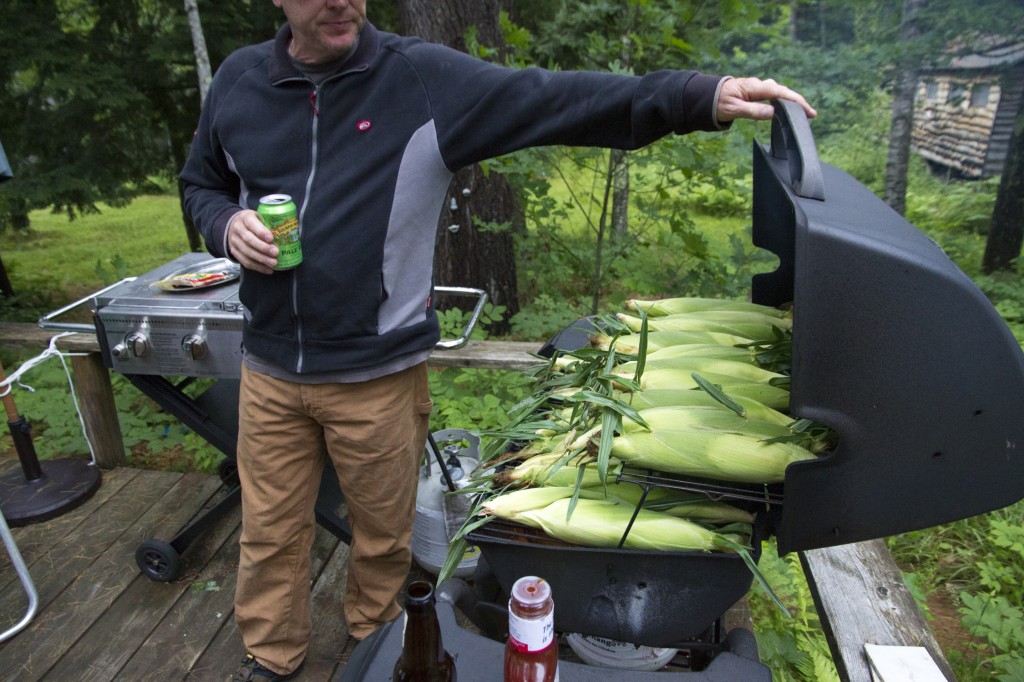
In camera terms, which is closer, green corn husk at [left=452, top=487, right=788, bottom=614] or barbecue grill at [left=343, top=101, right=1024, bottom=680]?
barbecue grill at [left=343, top=101, right=1024, bottom=680]

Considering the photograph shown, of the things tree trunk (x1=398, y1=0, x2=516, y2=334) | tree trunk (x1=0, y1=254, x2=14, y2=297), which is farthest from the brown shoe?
tree trunk (x1=0, y1=254, x2=14, y2=297)

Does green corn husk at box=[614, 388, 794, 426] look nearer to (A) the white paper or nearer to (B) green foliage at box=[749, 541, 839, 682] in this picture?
(A) the white paper

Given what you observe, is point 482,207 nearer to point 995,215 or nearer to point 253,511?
point 253,511

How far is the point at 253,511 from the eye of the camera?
2.23 meters

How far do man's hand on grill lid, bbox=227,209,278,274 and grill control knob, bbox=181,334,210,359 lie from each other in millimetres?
723

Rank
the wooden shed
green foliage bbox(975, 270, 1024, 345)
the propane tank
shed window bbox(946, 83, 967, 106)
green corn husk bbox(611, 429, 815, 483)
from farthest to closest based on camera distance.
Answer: shed window bbox(946, 83, 967, 106) < the wooden shed < green foliage bbox(975, 270, 1024, 345) < the propane tank < green corn husk bbox(611, 429, 815, 483)

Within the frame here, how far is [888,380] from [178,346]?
235 cm

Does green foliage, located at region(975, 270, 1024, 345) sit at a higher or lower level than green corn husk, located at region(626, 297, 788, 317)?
lower

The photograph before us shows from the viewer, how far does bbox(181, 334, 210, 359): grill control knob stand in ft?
8.20

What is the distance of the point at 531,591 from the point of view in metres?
1.21

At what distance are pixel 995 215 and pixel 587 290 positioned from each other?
392 centimetres

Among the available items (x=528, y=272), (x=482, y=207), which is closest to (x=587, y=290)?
(x=528, y=272)

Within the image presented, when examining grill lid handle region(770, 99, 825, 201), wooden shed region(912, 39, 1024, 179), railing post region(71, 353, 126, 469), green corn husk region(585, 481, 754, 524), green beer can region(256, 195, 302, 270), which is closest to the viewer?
grill lid handle region(770, 99, 825, 201)

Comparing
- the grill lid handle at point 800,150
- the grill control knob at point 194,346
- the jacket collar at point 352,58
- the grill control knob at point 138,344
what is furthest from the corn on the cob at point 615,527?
the grill control knob at point 138,344
